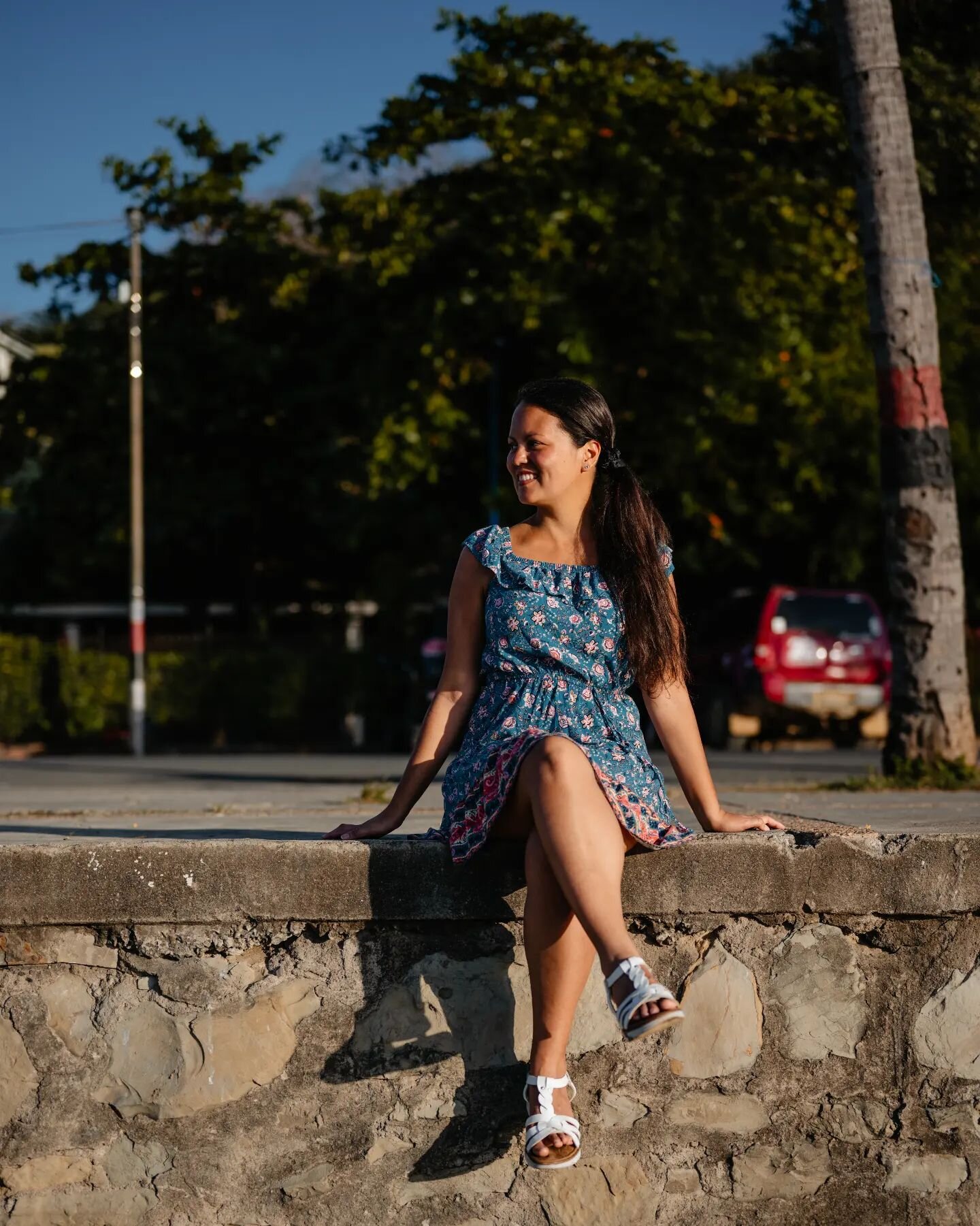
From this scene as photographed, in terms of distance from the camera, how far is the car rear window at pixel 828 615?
699 inches

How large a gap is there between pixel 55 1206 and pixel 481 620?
1589 mm

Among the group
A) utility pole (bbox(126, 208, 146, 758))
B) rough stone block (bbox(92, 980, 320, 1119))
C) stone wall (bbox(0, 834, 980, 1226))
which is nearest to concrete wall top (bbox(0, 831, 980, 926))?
stone wall (bbox(0, 834, 980, 1226))

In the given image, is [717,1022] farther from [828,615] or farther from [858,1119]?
[828,615]

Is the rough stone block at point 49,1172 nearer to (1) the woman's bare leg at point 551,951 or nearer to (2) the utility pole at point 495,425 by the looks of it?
(1) the woman's bare leg at point 551,951

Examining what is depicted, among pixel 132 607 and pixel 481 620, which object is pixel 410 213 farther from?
pixel 481 620

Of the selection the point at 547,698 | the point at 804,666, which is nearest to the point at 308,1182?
the point at 547,698

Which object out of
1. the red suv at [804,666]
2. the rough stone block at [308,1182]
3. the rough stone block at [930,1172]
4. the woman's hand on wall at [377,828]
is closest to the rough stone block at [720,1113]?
the rough stone block at [930,1172]

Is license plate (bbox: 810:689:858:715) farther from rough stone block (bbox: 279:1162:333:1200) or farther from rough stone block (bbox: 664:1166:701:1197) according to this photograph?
rough stone block (bbox: 279:1162:333:1200)

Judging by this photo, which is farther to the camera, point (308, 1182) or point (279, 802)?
point (279, 802)

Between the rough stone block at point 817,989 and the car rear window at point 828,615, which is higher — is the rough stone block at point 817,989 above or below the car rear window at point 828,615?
below

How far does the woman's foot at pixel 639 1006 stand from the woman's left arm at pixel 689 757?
57cm

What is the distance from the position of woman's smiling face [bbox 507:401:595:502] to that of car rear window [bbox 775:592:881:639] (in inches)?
556

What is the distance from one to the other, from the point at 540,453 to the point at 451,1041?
137 centimetres

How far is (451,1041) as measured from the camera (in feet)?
11.8
